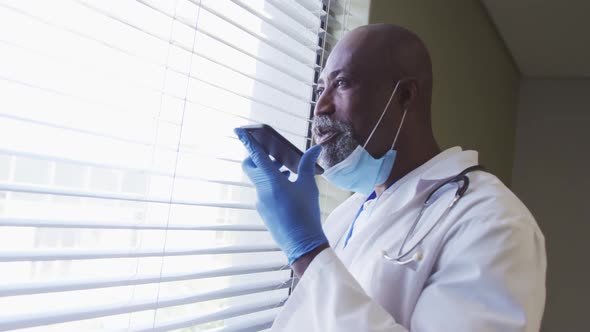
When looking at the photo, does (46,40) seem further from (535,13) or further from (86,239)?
(535,13)

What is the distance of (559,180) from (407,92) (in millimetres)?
2919

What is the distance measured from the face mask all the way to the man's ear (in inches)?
0.6

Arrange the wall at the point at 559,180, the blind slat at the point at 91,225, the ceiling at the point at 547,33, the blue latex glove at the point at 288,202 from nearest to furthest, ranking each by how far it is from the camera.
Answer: the blind slat at the point at 91,225
the blue latex glove at the point at 288,202
the ceiling at the point at 547,33
the wall at the point at 559,180

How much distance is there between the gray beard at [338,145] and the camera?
1.08 metres

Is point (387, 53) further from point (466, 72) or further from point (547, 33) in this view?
Result: point (547, 33)

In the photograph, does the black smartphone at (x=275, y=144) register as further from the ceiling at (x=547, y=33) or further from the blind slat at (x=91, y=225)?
the ceiling at (x=547, y=33)

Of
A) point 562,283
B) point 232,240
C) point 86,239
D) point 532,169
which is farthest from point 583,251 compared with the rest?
point 86,239

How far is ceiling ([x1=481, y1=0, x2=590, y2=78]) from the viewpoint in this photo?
252cm

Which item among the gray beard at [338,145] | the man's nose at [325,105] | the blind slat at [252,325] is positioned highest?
the man's nose at [325,105]

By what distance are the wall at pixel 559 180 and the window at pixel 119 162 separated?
2.90 meters

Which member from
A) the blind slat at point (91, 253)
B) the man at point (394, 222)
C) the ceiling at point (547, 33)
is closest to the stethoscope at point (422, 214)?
the man at point (394, 222)

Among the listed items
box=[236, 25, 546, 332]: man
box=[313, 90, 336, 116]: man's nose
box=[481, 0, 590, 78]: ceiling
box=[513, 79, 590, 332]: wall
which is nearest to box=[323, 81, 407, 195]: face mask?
box=[236, 25, 546, 332]: man

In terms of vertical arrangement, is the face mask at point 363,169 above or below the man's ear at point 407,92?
below

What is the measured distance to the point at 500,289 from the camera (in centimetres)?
77
